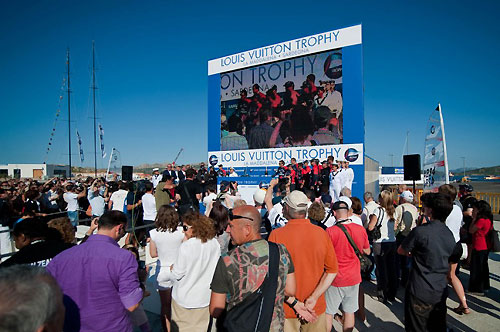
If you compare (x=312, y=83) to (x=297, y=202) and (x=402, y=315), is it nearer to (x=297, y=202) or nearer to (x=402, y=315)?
(x=402, y=315)

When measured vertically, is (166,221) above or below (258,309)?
above

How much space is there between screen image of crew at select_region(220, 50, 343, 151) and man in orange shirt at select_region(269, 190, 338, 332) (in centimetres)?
1081

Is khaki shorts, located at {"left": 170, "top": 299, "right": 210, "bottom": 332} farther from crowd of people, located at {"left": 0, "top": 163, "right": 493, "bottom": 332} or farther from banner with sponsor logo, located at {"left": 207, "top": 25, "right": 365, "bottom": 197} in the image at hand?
banner with sponsor logo, located at {"left": 207, "top": 25, "right": 365, "bottom": 197}

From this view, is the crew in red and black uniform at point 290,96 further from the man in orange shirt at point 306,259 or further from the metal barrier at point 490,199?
the man in orange shirt at point 306,259

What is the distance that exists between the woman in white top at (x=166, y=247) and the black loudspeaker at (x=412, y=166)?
8.54 meters

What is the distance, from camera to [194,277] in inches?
118

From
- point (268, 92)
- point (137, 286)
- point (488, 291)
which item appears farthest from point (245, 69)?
point (137, 286)

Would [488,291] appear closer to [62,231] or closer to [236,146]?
A: [62,231]

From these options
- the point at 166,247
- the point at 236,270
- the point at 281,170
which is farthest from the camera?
the point at 281,170

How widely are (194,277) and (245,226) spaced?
1.20 m

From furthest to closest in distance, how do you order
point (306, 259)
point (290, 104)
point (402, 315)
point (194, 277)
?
1. point (290, 104)
2. point (402, 315)
3. point (194, 277)
4. point (306, 259)

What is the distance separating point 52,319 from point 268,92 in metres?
14.3

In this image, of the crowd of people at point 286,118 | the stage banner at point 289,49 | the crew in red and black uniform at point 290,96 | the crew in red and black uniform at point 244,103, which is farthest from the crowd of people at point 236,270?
the crew in red and black uniform at point 244,103

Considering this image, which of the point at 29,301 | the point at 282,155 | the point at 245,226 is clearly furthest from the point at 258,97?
the point at 29,301
